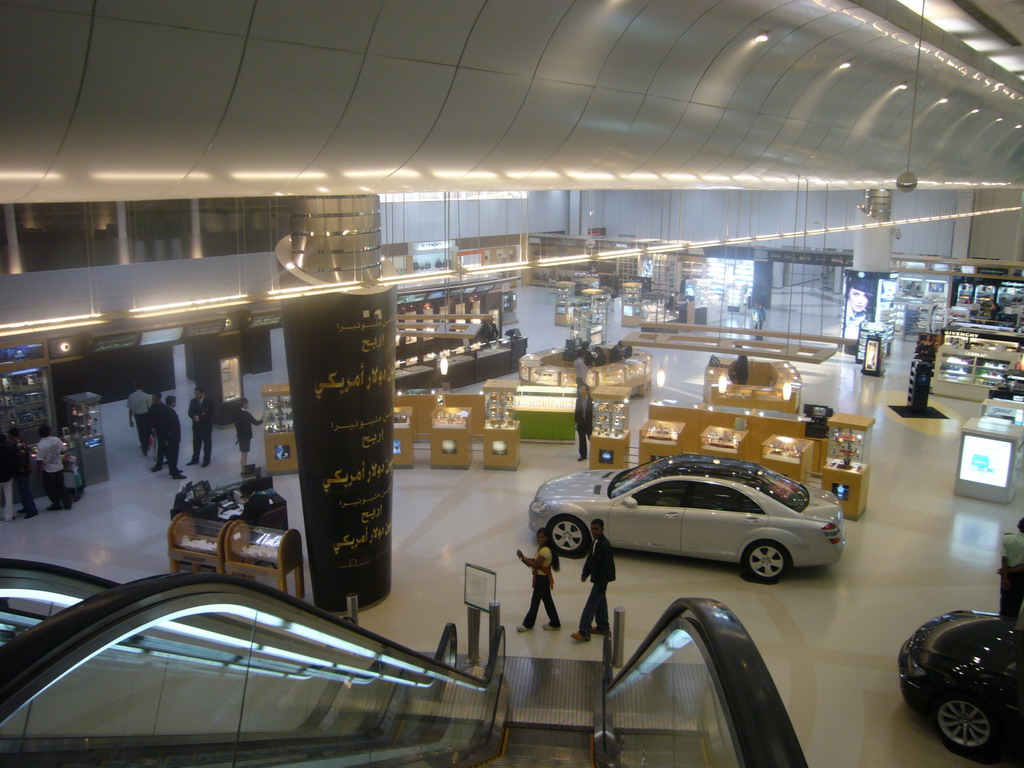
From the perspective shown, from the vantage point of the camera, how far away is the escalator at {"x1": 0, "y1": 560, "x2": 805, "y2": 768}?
84.9 inches

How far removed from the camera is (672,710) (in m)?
4.19

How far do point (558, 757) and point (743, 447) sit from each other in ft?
22.4

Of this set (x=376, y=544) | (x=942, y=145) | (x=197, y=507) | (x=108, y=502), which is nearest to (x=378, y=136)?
(x=376, y=544)

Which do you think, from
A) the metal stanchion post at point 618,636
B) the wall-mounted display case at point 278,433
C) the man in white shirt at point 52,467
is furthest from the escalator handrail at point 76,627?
the wall-mounted display case at point 278,433

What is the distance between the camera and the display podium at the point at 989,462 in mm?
10398

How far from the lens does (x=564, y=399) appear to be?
1304cm

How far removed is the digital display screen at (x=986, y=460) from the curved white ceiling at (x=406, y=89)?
15.4 ft

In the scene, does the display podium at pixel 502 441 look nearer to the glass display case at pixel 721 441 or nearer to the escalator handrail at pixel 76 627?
the glass display case at pixel 721 441

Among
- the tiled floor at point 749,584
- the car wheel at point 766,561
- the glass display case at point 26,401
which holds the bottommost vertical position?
the tiled floor at point 749,584

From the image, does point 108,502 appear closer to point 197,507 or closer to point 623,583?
point 197,507

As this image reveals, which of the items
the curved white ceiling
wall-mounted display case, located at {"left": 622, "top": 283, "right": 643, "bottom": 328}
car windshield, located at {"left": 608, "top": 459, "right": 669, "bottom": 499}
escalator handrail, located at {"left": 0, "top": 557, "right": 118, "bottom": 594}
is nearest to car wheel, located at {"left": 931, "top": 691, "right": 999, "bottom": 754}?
car windshield, located at {"left": 608, "top": 459, "right": 669, "bottom": 499}

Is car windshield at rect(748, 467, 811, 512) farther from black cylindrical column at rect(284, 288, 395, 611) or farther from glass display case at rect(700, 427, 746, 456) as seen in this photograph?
black cylindrical column at rect(284, 288, 395, 611)

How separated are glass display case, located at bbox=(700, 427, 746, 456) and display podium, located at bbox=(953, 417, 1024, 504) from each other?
109 inches

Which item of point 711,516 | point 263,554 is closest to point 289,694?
point 263,554
